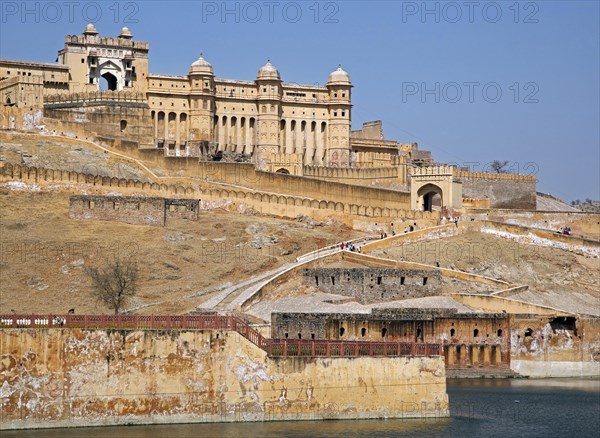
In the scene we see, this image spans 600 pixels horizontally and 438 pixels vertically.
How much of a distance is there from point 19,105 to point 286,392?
50.1 m

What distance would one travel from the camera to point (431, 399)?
3631 centimetres

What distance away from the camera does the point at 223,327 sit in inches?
1377

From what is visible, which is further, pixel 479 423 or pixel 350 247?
pixel 350 247

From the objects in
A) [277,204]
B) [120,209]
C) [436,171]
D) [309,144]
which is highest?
[309,144]

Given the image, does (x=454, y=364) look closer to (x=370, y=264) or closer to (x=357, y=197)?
(x=370, y=264)

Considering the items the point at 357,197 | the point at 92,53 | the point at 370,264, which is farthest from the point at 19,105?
the point at 370,264

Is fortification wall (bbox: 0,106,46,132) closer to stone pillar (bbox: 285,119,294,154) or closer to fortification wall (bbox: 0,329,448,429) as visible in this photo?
stone pillar (bbox: 285,119,294,154)

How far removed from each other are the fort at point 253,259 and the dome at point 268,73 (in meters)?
0.09

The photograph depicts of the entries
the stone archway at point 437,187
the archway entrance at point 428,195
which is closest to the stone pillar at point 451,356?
the stone archway at point 437,187

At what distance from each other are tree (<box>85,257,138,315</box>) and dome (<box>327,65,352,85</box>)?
3551 cm

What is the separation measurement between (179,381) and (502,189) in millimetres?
54860

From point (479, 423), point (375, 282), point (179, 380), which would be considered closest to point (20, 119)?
point (375, 282)

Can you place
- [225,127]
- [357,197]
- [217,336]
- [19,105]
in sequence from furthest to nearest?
[225,127], [19,105], [357,197], [217,336]

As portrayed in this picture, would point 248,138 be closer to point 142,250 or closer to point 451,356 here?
point 142,250
